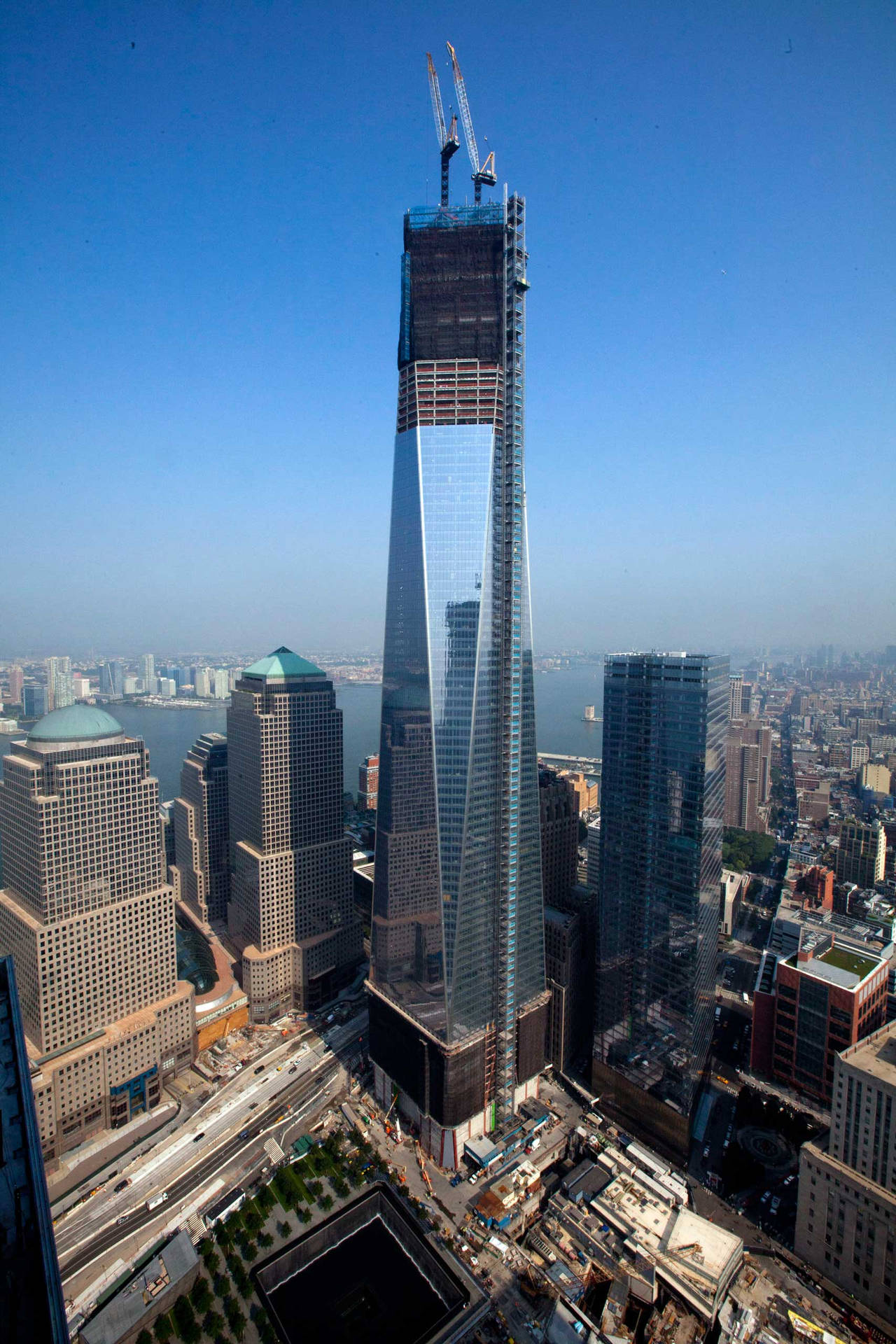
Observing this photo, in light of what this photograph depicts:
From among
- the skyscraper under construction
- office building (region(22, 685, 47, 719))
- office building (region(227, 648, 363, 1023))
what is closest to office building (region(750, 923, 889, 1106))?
the skyscraper under construction

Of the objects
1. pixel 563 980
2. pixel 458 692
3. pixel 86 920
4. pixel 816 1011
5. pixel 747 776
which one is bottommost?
pixel 816 1011

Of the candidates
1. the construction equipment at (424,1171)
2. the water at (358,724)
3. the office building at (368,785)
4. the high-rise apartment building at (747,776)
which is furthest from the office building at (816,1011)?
the office building at (368,785)

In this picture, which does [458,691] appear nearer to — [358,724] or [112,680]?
[112,680]

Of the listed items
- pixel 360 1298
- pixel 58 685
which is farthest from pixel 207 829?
pixel 360 1298

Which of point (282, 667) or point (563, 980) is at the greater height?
point (282, 667)

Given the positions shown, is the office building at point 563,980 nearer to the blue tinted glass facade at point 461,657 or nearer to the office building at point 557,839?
the office building at point 557,839

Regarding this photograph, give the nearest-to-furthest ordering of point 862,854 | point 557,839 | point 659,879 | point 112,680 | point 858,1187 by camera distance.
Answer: point 858,1187
point 659,879
point 557,839
point 112,680
point 862,854

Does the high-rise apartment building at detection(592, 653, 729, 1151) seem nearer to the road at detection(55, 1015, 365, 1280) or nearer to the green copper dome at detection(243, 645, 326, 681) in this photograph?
the road at detection(55, 1015, 365, 1280)
